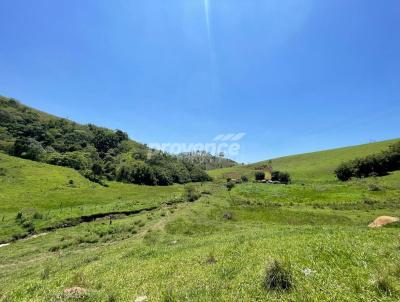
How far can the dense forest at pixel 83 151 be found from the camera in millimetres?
107012

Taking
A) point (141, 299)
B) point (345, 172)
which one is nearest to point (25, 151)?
point (141, 299)

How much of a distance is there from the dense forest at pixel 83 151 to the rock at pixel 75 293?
9357 centimetres

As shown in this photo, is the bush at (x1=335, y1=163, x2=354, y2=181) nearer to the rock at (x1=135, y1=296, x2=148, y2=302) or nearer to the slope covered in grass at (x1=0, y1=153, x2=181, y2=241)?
the slope covered in grass at (x1=0, y1=153, x2=181, y2=241)

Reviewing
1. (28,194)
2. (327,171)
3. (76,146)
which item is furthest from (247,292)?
(76,146)

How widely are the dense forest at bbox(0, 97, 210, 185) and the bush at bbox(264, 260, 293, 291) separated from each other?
9783 cm

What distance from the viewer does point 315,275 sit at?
8961 mm

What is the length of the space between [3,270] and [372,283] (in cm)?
2641

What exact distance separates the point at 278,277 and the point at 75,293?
7516 mm

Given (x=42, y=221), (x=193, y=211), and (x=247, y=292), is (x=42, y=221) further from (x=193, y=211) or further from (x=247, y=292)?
(x=247, y=292)

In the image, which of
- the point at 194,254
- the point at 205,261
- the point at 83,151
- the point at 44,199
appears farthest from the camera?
the point at 83,151

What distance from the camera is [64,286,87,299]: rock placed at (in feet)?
32.3

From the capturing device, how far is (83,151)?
140 m

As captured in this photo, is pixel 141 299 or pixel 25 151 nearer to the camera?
pixel 141 299

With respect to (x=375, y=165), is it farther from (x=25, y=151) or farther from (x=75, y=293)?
(x=25, y=151)
